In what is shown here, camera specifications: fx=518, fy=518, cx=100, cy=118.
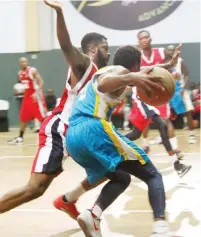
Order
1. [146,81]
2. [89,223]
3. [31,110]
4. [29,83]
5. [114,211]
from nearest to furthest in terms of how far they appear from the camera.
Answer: [146,81] < [89,223] < [114,211] < [31,110] < [29,83]

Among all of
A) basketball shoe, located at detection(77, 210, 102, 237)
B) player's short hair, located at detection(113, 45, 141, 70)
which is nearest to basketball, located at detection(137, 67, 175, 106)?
player's short hair, located at detection(113, 45, 141, 70)

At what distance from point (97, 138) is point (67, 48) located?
70cm

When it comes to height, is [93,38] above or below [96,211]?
above

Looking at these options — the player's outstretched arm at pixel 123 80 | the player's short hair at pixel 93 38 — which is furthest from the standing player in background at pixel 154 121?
the player's outstretched arm at pixel 123 80

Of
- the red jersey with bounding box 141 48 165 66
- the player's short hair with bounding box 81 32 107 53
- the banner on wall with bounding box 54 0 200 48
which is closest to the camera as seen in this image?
the player's short hair with bounding box 81 32 107 53

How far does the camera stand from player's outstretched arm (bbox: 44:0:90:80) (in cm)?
367

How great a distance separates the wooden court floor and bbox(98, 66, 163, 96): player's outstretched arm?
1.30 metres

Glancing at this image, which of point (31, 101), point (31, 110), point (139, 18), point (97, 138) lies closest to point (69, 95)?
point (97, 138)

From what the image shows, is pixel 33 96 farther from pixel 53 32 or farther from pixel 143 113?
pixel 143 113

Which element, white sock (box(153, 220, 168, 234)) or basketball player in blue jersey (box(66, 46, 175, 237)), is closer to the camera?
white sock (box(153, 220, 168, 234))

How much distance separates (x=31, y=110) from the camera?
35.3 ft

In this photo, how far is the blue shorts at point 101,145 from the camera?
3.55 meters

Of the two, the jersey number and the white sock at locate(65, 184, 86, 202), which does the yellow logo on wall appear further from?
the jersey number

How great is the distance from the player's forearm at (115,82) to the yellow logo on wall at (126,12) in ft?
36.4
